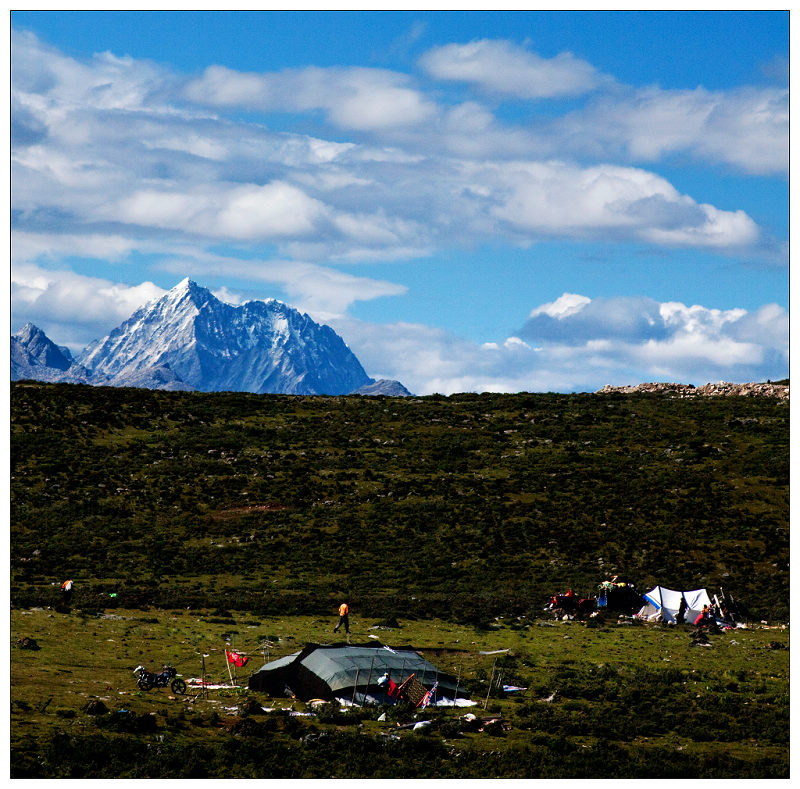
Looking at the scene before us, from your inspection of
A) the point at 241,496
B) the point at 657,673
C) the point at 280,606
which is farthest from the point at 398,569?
the point at 657,673

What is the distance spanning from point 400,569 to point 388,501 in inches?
470

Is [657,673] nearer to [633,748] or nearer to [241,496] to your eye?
[633,748]

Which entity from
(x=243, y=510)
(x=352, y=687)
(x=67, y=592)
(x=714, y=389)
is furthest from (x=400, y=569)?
(x=714, y=389)

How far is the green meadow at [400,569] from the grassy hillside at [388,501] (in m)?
0.28

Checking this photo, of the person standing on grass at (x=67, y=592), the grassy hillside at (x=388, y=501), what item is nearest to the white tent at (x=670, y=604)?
the grassy hillside at (x=388, y=501)

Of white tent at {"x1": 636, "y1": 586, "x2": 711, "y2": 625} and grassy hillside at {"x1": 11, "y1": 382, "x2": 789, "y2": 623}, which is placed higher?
grassy hillside at {"x1": 11, "y1": 382, "x2": 789, "y2": 623}

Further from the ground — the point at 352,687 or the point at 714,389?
the point at 714,389

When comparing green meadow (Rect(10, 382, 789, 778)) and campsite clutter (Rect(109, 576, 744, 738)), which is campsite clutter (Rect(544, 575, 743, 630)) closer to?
green meadow (Rect(10, 382, 789, 778))

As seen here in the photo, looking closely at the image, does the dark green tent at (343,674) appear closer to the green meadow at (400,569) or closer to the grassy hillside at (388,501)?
the green meadow at (400,569)

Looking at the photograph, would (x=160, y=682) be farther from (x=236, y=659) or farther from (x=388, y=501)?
(x=388, y=501)

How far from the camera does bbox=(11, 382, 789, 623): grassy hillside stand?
54.3m

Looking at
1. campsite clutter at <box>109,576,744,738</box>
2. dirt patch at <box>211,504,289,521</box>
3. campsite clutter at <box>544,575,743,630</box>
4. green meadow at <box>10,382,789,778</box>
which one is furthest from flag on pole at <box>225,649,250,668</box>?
dirt patch at <box>211,504,289,521</box>

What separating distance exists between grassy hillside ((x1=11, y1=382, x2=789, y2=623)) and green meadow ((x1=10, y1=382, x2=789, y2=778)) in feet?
0.92

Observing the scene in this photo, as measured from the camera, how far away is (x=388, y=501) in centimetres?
6925
